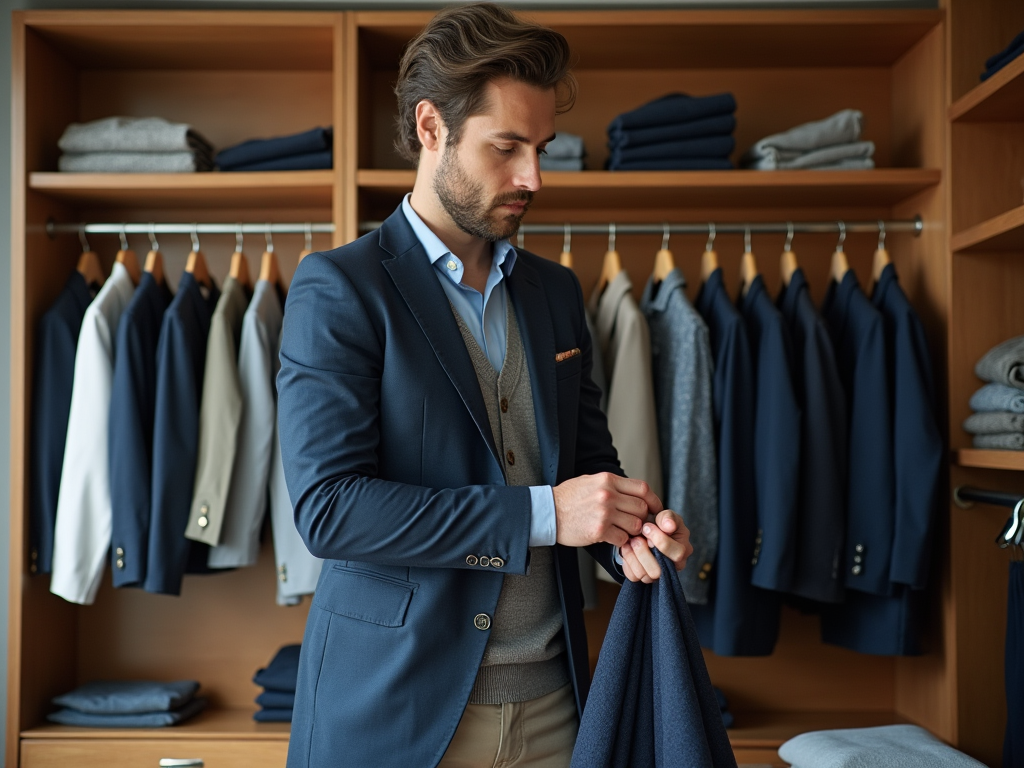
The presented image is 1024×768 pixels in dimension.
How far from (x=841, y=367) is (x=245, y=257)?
176 centimetres

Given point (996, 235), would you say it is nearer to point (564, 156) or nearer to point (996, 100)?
point (996, 100)

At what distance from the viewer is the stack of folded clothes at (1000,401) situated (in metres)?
2.11

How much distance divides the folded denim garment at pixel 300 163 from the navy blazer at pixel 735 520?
1.17 m

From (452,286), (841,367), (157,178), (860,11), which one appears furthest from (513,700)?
(860,11)

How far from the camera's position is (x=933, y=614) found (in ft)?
8.23

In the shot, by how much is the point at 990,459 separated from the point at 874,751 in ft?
2.35

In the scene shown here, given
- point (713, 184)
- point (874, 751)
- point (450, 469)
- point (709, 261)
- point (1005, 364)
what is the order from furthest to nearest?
1. point (709, 261)
2. point (713, 184)
3. point (1005, 364)
4. point (874, 751)
5. point (450, 469)

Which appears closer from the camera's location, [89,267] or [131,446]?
[131,446]

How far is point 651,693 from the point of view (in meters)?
1.20

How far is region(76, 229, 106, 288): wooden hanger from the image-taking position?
8.77ft

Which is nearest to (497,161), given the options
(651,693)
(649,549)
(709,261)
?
(649,549)

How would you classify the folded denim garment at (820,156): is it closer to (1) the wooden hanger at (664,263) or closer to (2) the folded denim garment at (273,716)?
(1) the wooden hanger at (664,263)

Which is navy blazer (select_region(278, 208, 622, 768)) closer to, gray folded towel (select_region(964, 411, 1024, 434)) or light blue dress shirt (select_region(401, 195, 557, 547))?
light blue dress shirt (select_region(401, 195, 557, 547))

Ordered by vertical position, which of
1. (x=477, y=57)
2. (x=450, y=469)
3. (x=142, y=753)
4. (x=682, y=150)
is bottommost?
(x=142, y=753)
